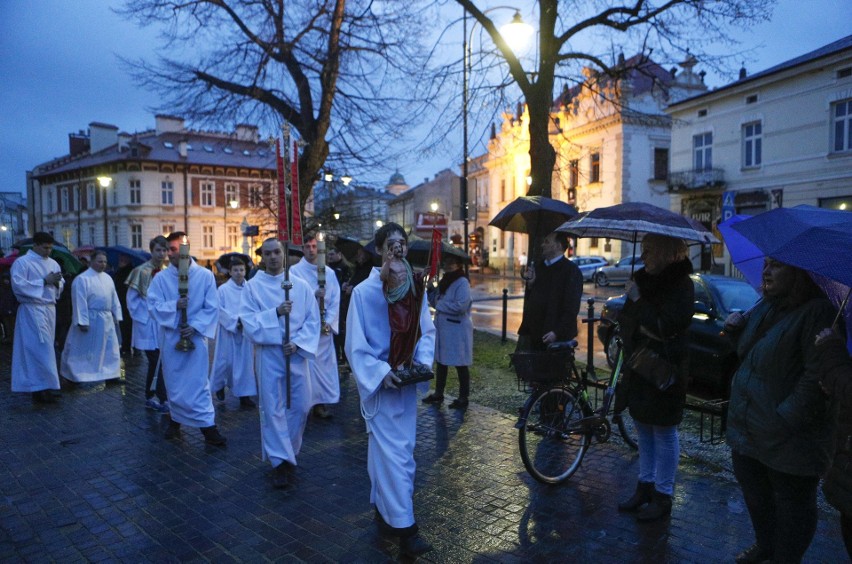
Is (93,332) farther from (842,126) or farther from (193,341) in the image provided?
(842,126)

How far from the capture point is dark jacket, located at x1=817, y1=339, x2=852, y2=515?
107 inches

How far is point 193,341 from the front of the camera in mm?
6301

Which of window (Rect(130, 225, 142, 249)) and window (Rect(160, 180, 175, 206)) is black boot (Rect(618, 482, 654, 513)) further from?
window (Rect(130, 225, 142, 249))

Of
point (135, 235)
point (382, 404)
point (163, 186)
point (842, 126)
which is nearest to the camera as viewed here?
point (382, 404)

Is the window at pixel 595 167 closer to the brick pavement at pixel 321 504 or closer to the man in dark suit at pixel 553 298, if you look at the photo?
the man in dark suit at pixel 553 298

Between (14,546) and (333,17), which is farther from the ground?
(333,17)

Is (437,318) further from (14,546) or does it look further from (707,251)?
(707,251)

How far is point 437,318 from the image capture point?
25.4 feet

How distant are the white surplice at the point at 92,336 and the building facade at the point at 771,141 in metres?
20.4

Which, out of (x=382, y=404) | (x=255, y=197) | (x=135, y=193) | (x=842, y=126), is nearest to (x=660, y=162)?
(x=842, y=126)

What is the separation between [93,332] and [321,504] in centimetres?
615

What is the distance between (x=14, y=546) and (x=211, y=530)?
1227 mm

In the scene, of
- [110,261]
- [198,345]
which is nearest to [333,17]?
[110,261]

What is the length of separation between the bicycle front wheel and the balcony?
27.6 metres
